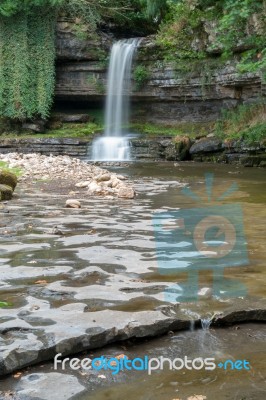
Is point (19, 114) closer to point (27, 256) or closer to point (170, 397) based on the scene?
point (27, 256)

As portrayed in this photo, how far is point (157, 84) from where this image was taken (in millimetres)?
25500

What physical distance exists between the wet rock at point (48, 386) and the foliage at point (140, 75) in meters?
23.0

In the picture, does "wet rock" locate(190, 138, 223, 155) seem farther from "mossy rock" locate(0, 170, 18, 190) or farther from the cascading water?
"mossy rock" locate(0, 170, 18, 190)

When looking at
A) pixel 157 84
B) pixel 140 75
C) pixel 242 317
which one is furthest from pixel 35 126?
pixel 242 317

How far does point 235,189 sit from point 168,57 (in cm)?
1361

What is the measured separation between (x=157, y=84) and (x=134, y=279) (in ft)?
69.7

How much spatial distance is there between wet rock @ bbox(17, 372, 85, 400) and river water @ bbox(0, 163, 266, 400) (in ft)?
0.21

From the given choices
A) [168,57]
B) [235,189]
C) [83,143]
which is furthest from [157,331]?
[168,57]

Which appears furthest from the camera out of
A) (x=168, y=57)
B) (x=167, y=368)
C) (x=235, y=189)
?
(x=168, y=57)

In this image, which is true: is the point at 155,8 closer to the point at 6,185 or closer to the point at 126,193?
the point at 126,193

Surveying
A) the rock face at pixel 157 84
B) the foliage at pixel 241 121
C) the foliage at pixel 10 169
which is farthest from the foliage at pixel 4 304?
the rock face at pixel 157 84

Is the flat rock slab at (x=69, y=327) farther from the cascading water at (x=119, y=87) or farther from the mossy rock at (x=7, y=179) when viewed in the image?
the cascading water at (x=119, y=87)

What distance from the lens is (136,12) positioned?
93.5ft

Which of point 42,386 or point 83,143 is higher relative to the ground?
point 83,143
